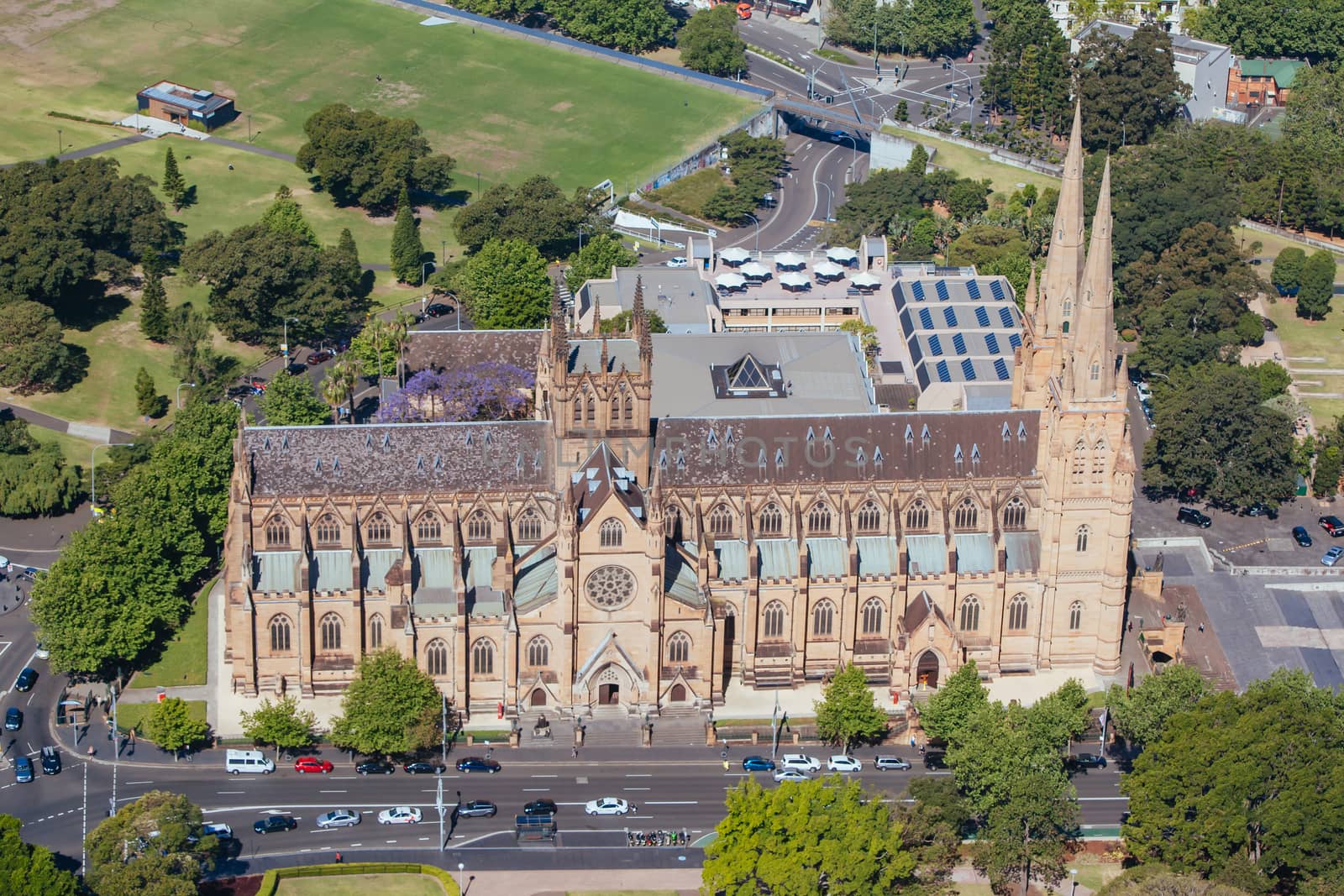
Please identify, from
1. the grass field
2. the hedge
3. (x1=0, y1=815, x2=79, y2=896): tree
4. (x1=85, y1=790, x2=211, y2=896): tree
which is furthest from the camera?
the hedge

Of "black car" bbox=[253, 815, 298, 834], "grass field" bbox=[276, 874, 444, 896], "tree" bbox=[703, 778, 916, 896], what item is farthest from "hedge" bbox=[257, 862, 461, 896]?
"tree" bbox=[703, 778, 916, 896]

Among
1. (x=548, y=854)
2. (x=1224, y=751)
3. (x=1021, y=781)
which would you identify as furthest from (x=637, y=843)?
(x=1224, y=751)

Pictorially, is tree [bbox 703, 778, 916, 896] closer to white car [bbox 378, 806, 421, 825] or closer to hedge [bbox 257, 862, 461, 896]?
hedge [bbox 257, 862, 461, 896]

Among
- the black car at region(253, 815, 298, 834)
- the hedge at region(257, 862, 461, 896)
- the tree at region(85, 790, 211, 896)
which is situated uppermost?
the tree at region(85, 790, 211, 896)

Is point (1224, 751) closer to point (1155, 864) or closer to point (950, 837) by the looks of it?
point (1155, 864)

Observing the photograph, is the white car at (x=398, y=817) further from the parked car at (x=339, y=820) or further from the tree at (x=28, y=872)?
the tree at (x=28, y=872)

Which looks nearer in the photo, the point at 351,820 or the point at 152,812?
the point at 152,812

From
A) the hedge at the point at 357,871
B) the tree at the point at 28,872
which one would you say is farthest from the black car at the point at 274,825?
the tree at the point at 28,872

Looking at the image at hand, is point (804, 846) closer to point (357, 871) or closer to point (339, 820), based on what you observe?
point (357, 871)
